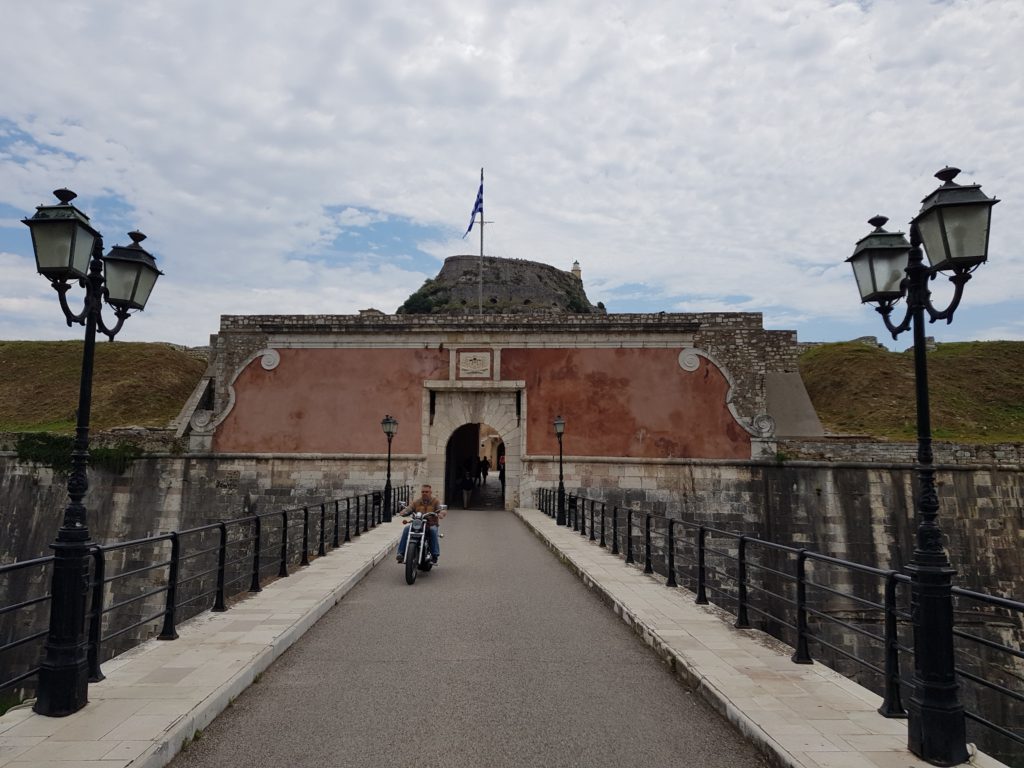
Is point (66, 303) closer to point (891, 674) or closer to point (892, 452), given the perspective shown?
point (891, 674)

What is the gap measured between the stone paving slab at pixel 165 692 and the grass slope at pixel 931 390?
20.1 metres

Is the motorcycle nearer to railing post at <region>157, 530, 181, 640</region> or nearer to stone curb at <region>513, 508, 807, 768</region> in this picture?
stone curb at <region>513, 508, 807, 768</region>

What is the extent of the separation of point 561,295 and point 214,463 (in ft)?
136

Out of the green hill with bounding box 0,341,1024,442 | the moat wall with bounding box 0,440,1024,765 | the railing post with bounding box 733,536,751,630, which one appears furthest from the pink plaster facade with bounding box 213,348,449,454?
the railing post with bounding box 733,536,751,630

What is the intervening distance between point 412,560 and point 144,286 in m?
4.89

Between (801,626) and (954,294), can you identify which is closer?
(954,294)

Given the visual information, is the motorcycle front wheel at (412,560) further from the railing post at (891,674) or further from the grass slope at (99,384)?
the grass slope at (99,384)

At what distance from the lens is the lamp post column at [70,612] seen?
376 cm

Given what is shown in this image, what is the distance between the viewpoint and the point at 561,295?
5800cm

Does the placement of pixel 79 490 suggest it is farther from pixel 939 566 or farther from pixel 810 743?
pixel 939 566

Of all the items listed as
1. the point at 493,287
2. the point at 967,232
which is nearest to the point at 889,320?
the point at 967,232

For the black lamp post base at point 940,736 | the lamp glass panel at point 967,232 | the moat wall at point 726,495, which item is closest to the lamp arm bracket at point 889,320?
the lamp glass panel at point 967,232

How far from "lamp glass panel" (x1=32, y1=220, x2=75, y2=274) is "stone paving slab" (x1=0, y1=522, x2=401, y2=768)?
105 inches

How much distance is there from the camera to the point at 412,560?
857 centimetres
